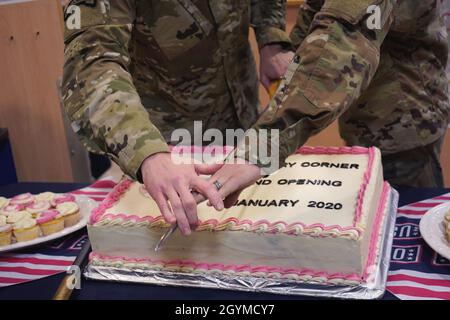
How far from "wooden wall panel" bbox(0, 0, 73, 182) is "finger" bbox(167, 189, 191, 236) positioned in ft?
5.13

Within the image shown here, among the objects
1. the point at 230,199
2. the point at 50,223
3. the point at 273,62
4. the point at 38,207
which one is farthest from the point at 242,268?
the point at 273,62

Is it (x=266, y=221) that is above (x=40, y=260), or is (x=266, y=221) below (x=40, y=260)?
above

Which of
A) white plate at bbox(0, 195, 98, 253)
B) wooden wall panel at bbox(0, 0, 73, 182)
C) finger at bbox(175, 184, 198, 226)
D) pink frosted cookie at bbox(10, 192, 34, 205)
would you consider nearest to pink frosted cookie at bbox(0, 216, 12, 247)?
white plate at bbox(0, 195, 98, 253)

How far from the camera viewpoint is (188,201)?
37.1 inches

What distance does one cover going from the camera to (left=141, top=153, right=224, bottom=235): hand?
0.95 metres

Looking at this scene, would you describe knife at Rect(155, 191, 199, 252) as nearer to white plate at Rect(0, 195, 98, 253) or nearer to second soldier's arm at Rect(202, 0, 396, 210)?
second soldier's arm at Rect(202, 0, 396, 210)

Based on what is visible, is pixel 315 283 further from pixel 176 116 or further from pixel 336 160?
pixel 176 116

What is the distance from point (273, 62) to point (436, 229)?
0.65 meters

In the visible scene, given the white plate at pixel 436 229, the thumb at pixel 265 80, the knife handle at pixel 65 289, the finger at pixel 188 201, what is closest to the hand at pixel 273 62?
the thumb at pixel 265 80

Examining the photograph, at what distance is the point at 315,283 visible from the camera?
999mm

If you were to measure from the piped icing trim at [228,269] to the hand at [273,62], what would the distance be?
627 millimetres

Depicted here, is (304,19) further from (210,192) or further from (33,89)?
(33,89)
